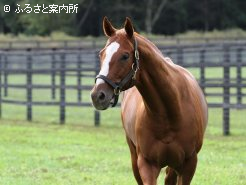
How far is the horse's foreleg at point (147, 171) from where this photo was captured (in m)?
5.12

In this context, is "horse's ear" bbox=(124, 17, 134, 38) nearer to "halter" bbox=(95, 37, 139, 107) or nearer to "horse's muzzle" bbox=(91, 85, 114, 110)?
"halter" bbox=(95, 37, 139, 107)

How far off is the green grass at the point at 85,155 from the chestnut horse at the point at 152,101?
2.27 metres

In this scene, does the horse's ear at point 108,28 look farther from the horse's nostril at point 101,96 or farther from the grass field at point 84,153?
the grass field at point 84,153

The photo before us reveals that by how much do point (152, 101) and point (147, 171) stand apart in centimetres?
57

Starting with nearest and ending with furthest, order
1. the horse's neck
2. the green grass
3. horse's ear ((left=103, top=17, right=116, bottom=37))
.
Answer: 1. horse's ear ((left=103, top=17, right=116, bottom=37))
2. the horse's neck
3. the green grass

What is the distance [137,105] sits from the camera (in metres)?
5.70

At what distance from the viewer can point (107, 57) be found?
15.0ft

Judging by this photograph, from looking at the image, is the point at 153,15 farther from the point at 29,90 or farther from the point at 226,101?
the point at 226,101

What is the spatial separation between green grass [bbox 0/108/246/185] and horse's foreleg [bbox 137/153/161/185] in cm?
229

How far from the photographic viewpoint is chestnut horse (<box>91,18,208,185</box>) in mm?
4582

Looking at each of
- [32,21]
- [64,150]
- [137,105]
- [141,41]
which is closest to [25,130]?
[64,150]

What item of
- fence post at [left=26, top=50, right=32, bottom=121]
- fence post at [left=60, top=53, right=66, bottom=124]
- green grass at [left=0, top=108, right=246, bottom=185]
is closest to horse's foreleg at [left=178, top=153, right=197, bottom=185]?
green grass at [left=0, top=108, right=246, bottom=185]

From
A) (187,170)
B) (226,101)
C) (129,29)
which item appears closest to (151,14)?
(226,101)

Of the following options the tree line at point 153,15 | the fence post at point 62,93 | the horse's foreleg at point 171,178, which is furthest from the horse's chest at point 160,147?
the tree line at point 153,15
